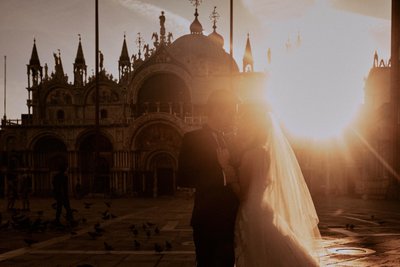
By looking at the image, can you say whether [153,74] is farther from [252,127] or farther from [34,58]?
[252,127]

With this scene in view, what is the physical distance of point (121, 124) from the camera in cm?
4153

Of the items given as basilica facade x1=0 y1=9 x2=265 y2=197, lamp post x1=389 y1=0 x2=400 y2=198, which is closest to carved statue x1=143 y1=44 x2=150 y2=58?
basilica facade x1=0 y1=9 x2=265 y2=197

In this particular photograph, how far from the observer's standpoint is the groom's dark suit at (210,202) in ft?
14.2

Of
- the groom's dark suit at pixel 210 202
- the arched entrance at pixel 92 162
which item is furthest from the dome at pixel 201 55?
the groom's dark suit at pixel 210 202

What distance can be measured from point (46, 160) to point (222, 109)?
1638 inches

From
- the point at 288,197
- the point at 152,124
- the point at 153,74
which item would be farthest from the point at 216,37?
the point at 288,197

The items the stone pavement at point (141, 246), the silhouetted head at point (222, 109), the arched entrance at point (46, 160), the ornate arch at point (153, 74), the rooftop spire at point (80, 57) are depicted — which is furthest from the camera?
the rooftop spire at point (80, 57)

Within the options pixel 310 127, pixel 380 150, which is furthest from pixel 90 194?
pixel 380 150

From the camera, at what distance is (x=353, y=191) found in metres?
40.2

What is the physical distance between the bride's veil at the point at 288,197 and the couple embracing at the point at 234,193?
46 mm

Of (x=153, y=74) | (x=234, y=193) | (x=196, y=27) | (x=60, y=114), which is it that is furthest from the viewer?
(x=196, y=27)

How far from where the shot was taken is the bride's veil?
4758mm

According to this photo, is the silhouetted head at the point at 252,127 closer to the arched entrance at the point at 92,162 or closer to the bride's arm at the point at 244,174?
the bride's arm at the point at 244,174

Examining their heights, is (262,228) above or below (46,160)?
above
